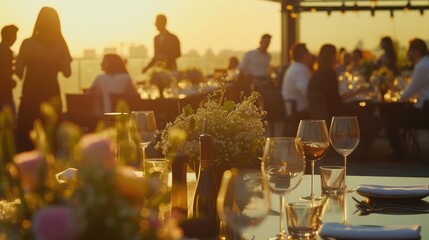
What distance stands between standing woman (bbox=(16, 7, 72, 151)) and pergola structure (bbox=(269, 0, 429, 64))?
9.17 m

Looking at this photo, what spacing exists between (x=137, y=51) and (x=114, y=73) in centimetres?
415

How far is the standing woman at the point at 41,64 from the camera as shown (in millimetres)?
6773

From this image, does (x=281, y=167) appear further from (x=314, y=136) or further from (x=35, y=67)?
(x=35, y=67)

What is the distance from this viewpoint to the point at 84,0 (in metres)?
9.45

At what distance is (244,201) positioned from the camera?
1.45 m

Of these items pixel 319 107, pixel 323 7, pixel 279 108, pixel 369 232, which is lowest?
Answer: pixel 279 108

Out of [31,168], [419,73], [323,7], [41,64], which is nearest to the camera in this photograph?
[31,168]

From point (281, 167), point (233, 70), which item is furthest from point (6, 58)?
point (281, 167)

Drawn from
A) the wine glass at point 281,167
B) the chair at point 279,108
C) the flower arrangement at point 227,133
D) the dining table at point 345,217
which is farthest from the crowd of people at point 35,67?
the wine glass at point 281,167

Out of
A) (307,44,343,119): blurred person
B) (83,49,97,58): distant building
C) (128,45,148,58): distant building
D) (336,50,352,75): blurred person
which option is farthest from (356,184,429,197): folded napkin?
(83,49,97,58): distant building

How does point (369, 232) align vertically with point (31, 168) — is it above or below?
below

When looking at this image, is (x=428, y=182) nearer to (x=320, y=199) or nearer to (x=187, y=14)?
(x=320, y=199)

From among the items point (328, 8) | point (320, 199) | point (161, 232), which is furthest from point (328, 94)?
point (328, 8)

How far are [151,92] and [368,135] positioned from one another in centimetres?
255
